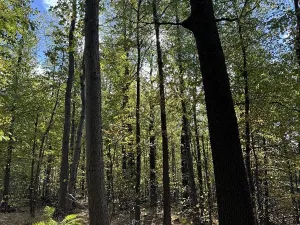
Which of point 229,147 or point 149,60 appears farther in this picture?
point 149,60

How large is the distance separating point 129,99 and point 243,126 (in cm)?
521

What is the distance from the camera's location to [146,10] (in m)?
11.0

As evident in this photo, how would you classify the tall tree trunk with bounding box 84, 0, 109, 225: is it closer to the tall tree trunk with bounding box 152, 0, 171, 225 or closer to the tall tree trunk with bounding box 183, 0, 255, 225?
the tall tree trunk with bounding box 183, 0, 255, 225

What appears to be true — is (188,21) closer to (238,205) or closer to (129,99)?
(238,205)

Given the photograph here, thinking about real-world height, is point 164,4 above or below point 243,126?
above

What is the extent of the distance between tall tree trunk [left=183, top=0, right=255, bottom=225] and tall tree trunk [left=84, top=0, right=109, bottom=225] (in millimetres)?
1516

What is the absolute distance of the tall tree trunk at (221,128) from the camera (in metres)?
3.59

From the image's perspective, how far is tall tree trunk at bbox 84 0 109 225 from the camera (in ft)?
13.5

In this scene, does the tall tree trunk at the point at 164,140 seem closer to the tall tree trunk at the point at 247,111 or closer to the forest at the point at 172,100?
the forest at the point at 172,100

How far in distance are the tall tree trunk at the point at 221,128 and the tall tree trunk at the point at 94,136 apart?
1.52 meters

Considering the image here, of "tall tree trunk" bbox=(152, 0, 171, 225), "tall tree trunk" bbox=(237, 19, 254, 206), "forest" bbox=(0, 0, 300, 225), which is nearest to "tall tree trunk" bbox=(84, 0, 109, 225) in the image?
"forest" bbox=(0, 0, 300, 225)

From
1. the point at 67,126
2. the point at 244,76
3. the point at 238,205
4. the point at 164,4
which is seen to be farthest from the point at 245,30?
the point at 238,205

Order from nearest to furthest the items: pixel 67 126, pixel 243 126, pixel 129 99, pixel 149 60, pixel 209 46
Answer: pixel 209 46
pixel 243 126
pixel 67 126
pixel 129 99
pixel 149 60

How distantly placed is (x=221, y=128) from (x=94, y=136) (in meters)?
1.82
